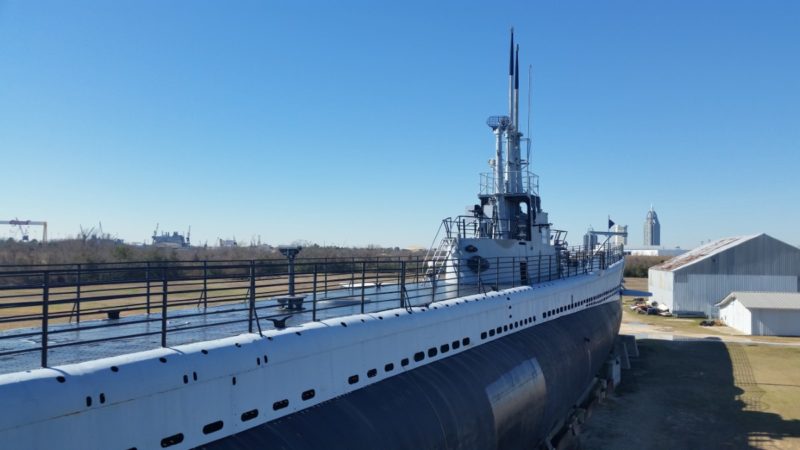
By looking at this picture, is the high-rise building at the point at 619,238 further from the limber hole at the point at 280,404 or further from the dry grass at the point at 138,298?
the limber hole at the point at 280,404

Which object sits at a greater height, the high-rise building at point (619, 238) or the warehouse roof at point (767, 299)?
the high-rise building at point (619, 238)

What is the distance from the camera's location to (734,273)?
121ft

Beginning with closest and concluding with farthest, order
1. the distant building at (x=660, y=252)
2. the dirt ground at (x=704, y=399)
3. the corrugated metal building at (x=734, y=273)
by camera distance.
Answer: the dirt ground at (x=704, y=399)
the corrugated metal building at (x=734, y=273)
the distant building at (x=660, y=252)

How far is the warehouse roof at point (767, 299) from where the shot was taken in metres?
30.9

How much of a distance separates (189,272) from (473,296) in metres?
23.8

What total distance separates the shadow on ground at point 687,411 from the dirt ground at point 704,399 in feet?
0.08

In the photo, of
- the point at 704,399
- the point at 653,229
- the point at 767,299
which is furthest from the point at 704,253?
the point at 653,229

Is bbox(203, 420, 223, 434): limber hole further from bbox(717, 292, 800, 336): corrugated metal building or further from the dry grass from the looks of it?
bbox(717, 292, 800, 336): corrugated metal building

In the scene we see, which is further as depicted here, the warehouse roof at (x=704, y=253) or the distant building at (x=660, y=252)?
the distant building at (x=660, y=252)

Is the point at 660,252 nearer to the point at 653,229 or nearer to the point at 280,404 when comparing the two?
the point at 653,229

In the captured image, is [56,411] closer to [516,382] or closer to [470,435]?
[470,435]

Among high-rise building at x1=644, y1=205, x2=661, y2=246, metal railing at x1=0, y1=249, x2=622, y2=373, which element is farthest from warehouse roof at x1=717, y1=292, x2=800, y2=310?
high-rise building at x1=644, y1=205, x2=661, y2=246

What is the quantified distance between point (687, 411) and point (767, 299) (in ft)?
65.8

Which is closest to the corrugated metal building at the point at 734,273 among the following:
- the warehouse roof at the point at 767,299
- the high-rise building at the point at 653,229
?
the warehouse roof at the point at 767,299
